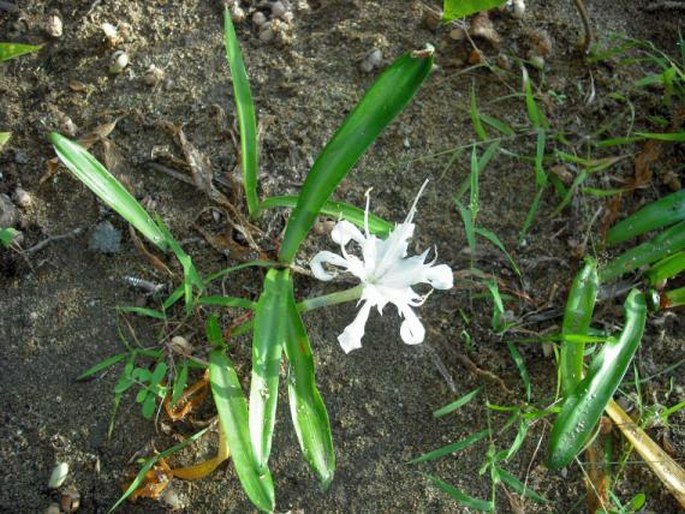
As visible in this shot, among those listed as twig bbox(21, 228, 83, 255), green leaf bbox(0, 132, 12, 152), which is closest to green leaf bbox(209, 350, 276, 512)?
twig bbox(21, 228, 83, 255)

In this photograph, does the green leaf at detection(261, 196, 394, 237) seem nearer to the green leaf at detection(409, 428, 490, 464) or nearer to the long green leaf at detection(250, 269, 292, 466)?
the long green leaf at detection(250, 269, 292, 466)

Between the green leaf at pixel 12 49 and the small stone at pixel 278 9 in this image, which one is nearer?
the green leaf at pixel 12 49

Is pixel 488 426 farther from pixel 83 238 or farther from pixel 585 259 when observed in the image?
pixel 83 238

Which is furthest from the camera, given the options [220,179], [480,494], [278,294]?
[220,179]

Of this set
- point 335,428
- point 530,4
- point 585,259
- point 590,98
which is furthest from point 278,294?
point 530,4

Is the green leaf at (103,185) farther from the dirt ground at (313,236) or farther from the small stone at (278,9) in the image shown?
the small stone at (278,9)

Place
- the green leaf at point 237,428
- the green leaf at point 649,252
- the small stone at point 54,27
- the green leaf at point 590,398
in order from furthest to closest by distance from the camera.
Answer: the small stone at point 54,27 → the green leaf at point 649,252 → the green leaf at point 590,398 → the green leaf at point 237,428

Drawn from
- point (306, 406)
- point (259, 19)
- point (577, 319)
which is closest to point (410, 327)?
point (306, 406)

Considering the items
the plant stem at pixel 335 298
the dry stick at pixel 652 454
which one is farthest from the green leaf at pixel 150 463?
the dry stick at pixel 652 454
